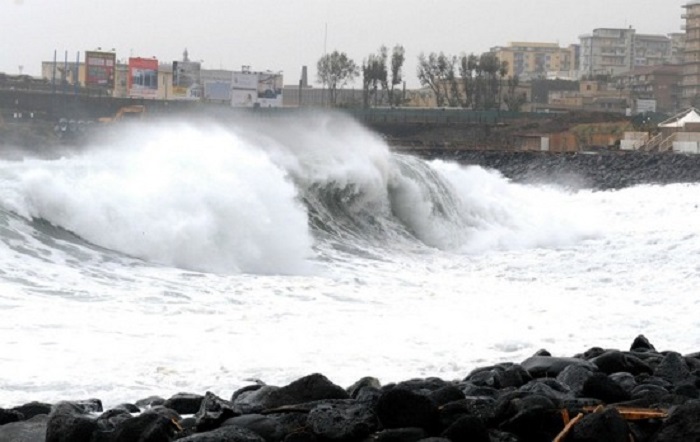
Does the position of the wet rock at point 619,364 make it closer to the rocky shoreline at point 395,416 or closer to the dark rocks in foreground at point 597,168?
the rocky shoreline at point 395,416

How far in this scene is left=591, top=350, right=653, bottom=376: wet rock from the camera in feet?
29.5

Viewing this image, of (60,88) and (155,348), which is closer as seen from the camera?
(155,348)

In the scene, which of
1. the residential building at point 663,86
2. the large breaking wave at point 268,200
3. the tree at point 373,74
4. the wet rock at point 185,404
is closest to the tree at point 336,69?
the tree at point 373,74

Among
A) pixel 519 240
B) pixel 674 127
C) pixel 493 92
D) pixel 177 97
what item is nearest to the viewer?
pixel 519 240

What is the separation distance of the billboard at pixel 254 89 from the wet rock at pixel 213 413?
252 feet

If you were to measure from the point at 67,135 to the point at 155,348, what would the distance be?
55596mm

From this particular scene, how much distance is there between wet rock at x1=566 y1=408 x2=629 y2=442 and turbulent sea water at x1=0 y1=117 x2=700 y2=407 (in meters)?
3.56

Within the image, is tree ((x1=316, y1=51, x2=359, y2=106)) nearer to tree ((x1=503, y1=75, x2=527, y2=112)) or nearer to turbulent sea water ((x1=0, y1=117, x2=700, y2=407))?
tree ((x1=503, y1=75, x2=527, y2=112))

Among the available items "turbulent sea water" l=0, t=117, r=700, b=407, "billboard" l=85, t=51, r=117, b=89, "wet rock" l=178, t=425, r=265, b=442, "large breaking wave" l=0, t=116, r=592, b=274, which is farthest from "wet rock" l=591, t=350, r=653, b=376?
"billboard" l=85, t=51, r=117, b=89

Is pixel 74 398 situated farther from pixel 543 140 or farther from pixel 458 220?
pixel 543 140

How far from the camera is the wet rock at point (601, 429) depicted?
635 cm

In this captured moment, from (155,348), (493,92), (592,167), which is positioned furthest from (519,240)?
(493,92)

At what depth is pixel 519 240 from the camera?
2681cm

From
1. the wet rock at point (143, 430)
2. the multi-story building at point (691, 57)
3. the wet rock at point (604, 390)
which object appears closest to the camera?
the wet rock at point (143, 430)
